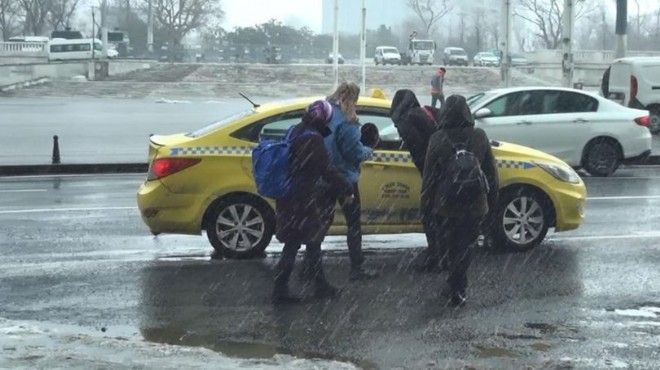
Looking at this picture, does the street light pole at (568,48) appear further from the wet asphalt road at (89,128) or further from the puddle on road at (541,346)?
the puddle on road at (541,346)

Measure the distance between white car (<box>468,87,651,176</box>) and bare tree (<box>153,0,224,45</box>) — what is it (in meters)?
99.0

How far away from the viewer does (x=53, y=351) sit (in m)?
6.31

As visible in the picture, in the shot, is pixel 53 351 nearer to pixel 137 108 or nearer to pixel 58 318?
pixel 58 318

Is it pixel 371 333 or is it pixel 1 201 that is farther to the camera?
pixel 1 201

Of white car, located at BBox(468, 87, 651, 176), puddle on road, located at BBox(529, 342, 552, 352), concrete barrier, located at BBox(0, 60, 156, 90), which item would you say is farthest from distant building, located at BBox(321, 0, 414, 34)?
puddle on road, located at BBox(529, 342, 552, 352)

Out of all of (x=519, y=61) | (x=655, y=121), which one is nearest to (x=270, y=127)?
(x=655, y=121)

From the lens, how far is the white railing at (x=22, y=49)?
7256 centimetres

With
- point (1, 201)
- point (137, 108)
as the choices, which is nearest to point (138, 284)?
point (1, 201)

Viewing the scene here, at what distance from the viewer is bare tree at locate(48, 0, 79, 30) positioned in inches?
4405

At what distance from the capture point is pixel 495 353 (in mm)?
6477

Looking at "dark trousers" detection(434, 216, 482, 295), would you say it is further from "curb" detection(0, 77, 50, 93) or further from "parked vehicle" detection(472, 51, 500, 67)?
"parked vehicle" detection(472, 51, 500, 67)

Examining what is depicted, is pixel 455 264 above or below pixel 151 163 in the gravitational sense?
below

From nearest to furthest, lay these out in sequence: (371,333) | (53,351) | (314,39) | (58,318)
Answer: (53,351), (371,333), (58,318), (314,39)

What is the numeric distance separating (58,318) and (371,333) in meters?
2.35
